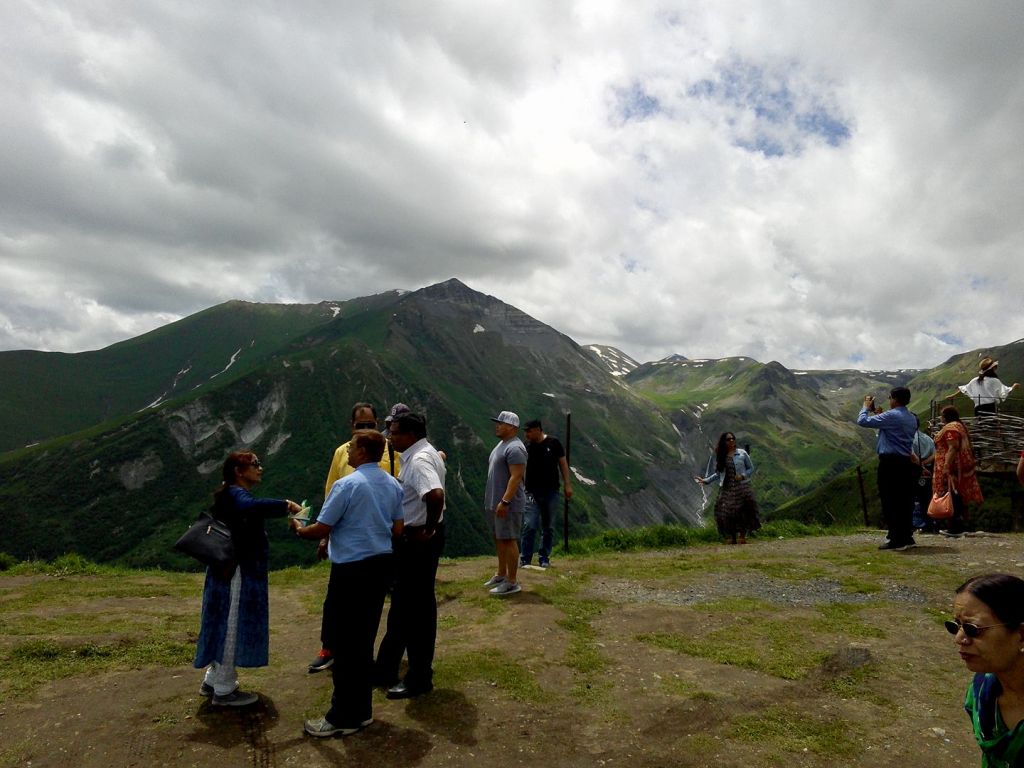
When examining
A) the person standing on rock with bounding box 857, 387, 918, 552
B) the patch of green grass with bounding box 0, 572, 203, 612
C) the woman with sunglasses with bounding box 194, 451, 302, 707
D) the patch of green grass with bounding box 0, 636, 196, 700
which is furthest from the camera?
A: the person standing on rock with bounding box 857, 387, 918, 552

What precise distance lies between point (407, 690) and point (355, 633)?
3.48ft

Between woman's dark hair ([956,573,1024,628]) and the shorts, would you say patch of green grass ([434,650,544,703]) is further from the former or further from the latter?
woman's dark hair ([956,573,1024,628])

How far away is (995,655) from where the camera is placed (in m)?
2.62

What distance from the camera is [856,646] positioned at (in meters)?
6.69

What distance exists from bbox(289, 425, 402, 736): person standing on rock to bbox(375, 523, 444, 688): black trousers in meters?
0.46

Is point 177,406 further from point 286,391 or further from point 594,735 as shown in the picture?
point 594,735

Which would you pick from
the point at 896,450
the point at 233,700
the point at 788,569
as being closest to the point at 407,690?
the point at 233,700

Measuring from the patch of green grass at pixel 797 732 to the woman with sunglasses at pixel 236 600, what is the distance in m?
4.58

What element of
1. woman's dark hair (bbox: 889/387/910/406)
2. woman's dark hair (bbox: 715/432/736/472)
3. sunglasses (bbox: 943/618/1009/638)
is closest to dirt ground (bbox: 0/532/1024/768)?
sunglasses (bbox: 943/618/1009/638)

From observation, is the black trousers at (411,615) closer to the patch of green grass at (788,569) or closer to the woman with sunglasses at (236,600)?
the woman with sunglasses at (236,600)

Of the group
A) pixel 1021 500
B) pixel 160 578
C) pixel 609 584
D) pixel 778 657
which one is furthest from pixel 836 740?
pixel 1021 500

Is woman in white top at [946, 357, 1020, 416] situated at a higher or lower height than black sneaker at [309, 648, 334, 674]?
higher

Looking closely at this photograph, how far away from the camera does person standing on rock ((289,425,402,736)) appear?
499 centimetres

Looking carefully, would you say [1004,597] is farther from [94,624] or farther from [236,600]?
[94,624]
